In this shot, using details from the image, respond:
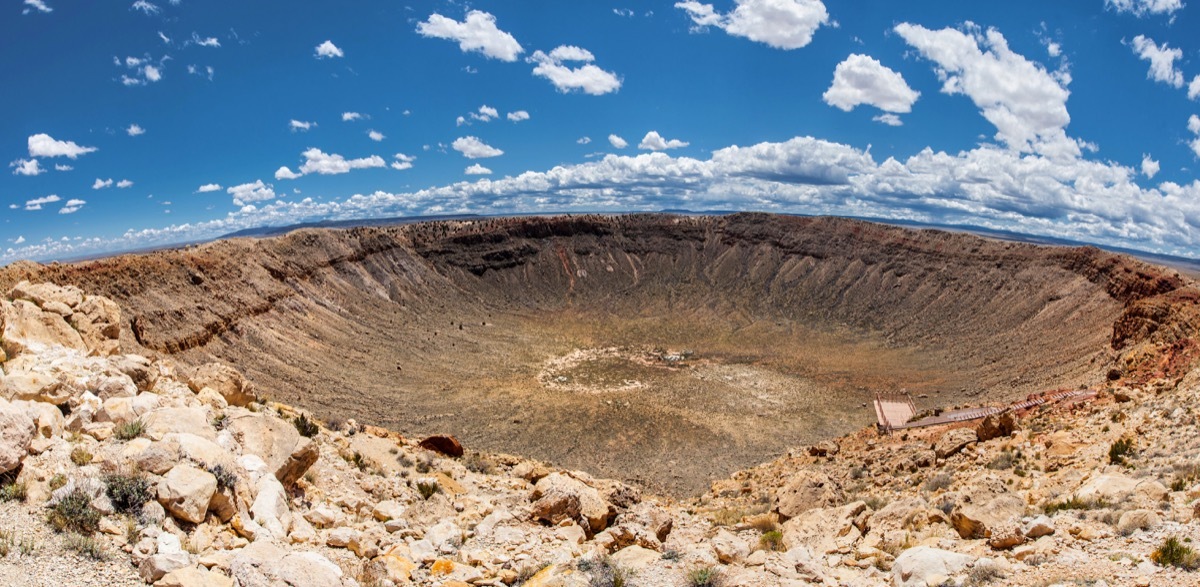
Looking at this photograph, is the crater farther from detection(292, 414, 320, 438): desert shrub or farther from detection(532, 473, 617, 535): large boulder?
detection(292, 414, 320, 438): desert shrub

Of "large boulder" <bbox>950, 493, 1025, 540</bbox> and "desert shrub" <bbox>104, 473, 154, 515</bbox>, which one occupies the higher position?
"desert shrub" <bbox>104, 473, 154, 515</bbox>

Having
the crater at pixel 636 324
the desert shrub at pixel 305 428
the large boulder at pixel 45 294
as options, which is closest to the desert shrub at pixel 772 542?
the desert shrub at pixel 305 428

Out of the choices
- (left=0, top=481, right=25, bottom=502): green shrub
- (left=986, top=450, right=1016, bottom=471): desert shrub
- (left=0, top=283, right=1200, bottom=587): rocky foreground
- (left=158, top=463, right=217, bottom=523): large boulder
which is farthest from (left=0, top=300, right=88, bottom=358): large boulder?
(left=986, top=450, right=1016, bottom=471): desert shrub

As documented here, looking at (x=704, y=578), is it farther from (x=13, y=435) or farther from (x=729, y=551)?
(x=13, y=435)

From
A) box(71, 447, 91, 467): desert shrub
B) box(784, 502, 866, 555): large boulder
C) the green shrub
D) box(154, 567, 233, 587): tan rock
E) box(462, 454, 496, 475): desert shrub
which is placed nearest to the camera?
box(154, 567, 233, 587): tan rock

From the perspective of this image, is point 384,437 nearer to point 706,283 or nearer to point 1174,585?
point 1174,585

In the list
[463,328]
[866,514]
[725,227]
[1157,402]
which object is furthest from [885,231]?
[866,514]

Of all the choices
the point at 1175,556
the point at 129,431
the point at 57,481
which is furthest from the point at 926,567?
the point at 129,431

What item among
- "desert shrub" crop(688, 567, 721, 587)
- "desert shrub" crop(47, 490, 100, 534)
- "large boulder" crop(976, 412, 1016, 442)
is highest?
"desert shrub" crop(47, 490, 100, 534)
